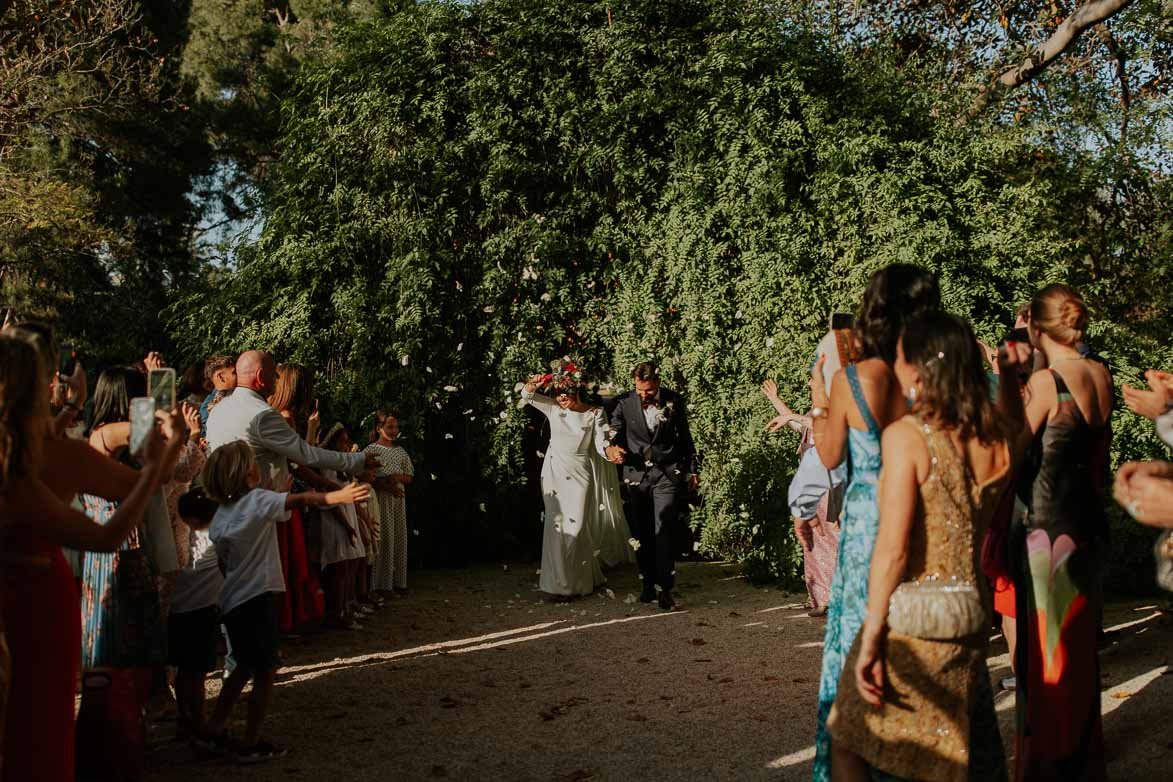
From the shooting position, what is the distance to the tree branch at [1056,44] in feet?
39.4

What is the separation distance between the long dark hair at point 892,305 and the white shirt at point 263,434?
3657mm

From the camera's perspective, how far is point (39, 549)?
120 inches

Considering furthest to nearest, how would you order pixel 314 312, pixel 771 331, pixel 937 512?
pixel 314 312, pixel 771 331, pixel 937 512

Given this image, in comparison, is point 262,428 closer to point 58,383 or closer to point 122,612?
point 58,383

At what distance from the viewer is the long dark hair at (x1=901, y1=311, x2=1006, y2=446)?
3006 mm

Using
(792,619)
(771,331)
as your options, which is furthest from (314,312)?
(792,619)

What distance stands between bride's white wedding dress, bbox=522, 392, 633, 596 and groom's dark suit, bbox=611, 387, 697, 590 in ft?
1.12

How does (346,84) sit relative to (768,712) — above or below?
above

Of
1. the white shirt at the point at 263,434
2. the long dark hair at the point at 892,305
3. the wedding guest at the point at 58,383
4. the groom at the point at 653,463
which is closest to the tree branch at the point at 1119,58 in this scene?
the groom at the point at 653,463

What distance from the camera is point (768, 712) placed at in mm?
5859

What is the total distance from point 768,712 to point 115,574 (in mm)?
3619

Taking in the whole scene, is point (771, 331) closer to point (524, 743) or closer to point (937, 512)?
point (524, 743)

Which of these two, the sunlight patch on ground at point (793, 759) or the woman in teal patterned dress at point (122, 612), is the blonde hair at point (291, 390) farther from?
the sunlight patch on ground at point (793, 759)

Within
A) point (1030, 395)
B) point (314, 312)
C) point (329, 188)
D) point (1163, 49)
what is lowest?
point (1030, 395)
